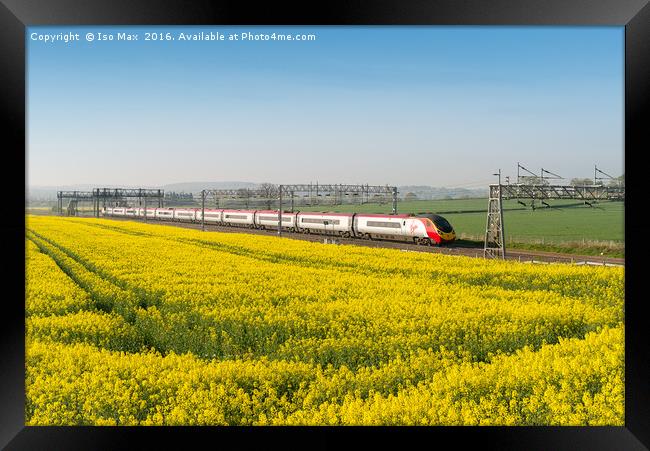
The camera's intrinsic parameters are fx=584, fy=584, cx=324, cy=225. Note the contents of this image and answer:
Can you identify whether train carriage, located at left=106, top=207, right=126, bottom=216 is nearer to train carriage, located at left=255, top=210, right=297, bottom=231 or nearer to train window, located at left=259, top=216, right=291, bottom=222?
train carriage, located at left=255, top=210, right=297, bottom=231

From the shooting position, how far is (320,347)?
9258 mm

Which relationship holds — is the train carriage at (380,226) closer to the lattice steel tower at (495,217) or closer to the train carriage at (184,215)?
the lattice steel tower at (495,217)

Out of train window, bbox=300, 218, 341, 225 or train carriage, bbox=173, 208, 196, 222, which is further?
train carriage, bbox=173, 208, 196, 222

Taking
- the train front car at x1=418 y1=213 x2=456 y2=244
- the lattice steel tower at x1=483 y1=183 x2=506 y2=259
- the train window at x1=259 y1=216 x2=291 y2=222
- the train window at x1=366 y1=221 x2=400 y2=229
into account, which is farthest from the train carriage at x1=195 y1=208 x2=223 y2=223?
the lattice steel tower at x1=483 y1=183 x2=506 y2=259

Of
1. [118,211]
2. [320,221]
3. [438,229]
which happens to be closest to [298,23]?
[438,229]

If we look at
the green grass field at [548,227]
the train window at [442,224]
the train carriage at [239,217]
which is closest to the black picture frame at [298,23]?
the green grass field at [548,227]

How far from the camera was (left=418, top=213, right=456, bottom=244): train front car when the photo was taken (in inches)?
1356

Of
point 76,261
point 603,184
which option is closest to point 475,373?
point 76,261

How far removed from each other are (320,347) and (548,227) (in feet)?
126

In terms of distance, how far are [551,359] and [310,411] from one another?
375 cm

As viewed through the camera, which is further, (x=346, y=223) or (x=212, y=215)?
(x=212, y=215)

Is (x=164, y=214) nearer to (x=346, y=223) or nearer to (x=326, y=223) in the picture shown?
(x=326, y=223)

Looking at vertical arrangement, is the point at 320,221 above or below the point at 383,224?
above

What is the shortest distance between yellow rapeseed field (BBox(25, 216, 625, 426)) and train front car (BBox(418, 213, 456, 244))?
643 inches
